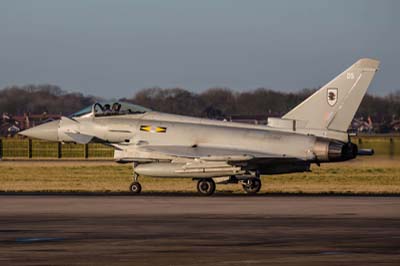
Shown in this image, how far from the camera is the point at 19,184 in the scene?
118ft

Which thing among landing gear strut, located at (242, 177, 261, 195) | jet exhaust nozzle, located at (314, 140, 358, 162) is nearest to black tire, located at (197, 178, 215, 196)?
landing gear strut, located at (242, 177, 261, 195)

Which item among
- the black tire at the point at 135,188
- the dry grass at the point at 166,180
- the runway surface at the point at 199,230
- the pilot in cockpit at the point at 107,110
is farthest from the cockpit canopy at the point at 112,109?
the runway surface at the point at 199,230

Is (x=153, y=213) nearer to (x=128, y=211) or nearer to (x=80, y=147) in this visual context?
(x=128, y=211)

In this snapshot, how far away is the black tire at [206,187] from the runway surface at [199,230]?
7.36 feet

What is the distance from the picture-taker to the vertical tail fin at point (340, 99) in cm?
3073

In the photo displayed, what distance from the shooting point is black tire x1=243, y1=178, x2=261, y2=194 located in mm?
31250

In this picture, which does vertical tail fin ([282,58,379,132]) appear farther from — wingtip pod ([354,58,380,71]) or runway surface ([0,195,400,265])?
runway surface ([0,195,400,265])

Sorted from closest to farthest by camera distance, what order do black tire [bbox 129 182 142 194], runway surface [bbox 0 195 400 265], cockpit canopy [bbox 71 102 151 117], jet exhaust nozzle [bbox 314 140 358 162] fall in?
runway surface [bbox 0 195 400 265] < jet exhaust nozzle [bbox 314 140 358 162] < black tire [bbox 129 182 142 194] < cockpit canopy [bbox 71 102 151 117]

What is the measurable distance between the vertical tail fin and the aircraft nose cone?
26.5 ft

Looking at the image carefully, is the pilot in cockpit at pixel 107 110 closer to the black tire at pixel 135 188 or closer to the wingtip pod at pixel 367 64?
the black tire at pixel 135 188

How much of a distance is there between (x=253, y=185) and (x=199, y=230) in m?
11.6

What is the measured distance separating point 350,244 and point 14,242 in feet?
19.2

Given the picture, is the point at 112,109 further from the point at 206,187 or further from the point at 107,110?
the point at 206,187

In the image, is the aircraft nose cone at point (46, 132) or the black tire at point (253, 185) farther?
the aircraft nose cone at point (46, 132)
